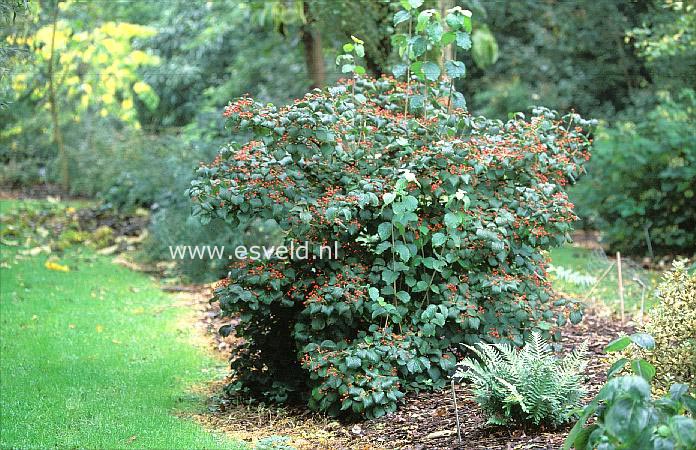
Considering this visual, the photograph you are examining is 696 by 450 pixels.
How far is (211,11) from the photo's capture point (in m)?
17.9

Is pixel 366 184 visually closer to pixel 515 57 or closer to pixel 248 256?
pixel 248 256

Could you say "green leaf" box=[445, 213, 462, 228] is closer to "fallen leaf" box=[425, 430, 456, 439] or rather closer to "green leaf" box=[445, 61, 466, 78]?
"green leaf" box=[445, 61, 466, 78]

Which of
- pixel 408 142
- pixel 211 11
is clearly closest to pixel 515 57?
pixel 211 11

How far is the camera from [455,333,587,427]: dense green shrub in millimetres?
4461

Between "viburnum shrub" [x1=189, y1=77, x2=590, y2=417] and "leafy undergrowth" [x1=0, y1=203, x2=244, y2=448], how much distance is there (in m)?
0.74

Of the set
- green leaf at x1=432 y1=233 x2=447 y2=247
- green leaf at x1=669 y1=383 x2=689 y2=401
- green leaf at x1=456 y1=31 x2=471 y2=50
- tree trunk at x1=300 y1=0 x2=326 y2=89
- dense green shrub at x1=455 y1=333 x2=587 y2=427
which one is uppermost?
tree trunk at x1=300 y1=0 x2=326 y2=89

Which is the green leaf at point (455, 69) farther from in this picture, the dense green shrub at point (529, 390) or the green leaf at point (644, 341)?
the green leaf at point (644, 341)

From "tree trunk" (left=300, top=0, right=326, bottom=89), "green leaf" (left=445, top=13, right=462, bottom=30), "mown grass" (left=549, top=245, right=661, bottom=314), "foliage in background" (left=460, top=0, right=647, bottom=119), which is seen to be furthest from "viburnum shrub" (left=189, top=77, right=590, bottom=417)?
"foliage in background" (left=460, top=0, right=647, bottom=119)

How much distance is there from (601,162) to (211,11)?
994cm

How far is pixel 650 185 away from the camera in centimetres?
1123

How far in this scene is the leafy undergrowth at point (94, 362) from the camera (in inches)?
192

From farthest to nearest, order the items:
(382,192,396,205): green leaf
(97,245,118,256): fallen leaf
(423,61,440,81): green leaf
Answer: (97,245,118,256): fallen leaf, (423,61,440,81): green leaf, (382,192,396,205): green leaf

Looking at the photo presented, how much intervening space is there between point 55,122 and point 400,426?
11.0 m

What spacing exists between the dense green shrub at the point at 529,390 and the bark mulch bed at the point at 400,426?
0.11 meters
